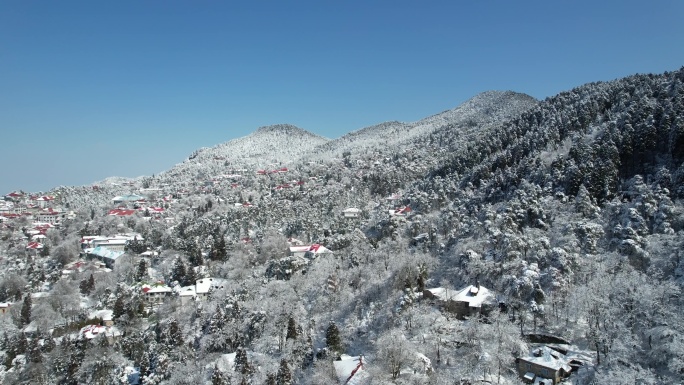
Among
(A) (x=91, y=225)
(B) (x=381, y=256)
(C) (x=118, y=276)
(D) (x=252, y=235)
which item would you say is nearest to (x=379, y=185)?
(D) (x=252, y=235)

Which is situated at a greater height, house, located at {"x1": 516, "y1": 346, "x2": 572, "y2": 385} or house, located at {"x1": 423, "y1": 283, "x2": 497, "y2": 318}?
house, located at {"x1": 423, "y1": 283, "x2": 497, "y2": 318}

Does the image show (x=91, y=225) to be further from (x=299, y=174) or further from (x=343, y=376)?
(x=343, y=376)

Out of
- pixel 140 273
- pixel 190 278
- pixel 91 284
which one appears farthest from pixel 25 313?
pixel 190 278

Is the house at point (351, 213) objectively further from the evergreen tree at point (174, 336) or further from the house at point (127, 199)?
the house at point (127, 199)

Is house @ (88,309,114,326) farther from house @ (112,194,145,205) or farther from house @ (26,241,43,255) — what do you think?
house @ (112,194,145,205)

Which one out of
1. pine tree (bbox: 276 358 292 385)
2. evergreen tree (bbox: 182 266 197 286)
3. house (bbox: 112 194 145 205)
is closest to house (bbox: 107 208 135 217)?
house (bbox: 112 194 145 205)

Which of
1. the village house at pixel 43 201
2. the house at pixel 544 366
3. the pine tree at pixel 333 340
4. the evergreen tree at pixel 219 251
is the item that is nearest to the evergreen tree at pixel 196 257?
the evergreen tree at pixel 219 251
